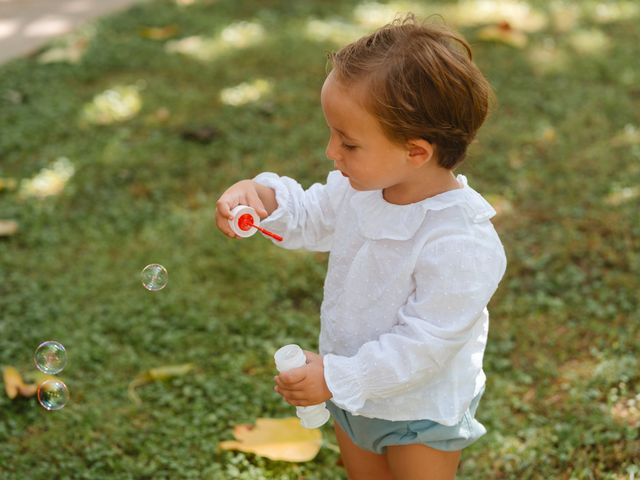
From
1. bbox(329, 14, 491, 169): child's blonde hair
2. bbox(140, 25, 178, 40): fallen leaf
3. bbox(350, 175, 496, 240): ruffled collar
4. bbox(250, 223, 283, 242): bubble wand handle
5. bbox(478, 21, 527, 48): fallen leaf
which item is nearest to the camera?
bbox(329, 14, 491, 169): child's blonde hair

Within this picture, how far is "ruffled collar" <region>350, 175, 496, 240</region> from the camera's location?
1791 millimetres

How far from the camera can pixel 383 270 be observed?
1843 mm

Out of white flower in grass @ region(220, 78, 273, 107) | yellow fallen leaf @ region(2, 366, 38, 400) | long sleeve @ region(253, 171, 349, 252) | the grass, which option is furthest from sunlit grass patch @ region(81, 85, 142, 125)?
long sleeve @ region(253, 171, 349, 252)

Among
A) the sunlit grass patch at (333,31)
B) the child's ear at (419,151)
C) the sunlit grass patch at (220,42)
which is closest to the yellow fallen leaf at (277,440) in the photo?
the child's ear at (419,151)

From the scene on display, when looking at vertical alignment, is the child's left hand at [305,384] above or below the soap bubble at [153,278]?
above

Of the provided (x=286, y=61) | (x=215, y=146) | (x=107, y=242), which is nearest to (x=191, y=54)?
(x=286, y=61)

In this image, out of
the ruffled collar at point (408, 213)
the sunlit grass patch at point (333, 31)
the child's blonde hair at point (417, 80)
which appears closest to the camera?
the child's blonde hair at point (417, 80)

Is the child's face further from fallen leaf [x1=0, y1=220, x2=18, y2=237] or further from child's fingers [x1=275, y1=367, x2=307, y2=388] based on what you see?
fallen leaf [x1=0, y1=220, x2=18, y2=237]

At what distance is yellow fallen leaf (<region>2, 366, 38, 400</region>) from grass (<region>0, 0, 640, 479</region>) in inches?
1.9

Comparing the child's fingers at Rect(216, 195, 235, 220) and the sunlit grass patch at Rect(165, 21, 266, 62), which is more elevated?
the child's fingers at Rect(216, 195, 235, 220)

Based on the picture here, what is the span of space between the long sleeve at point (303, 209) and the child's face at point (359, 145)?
0.24 meters

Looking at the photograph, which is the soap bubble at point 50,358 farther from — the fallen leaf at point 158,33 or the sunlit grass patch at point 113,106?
the fallen leaf at point 158,33

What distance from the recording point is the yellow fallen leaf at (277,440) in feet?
8.46

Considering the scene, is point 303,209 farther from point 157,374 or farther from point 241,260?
point 241,260
